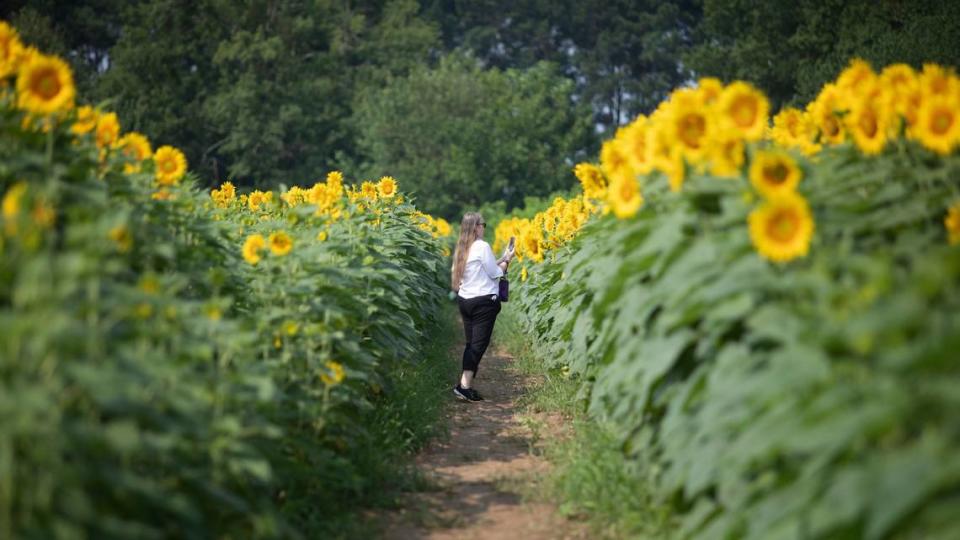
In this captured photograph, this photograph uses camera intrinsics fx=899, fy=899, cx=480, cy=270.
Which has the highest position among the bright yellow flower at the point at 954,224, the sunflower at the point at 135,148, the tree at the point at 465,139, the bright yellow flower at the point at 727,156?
the tree at the point at 465,139

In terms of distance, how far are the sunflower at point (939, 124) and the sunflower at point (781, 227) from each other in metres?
0.88

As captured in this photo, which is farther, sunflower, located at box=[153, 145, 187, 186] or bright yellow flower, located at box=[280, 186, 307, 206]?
bright yellow flower, located at box=[280, 186, 307, 206]

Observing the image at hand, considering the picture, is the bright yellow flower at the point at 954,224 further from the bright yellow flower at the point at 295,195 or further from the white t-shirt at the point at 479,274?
the bright yellow flower at the point at 295,195

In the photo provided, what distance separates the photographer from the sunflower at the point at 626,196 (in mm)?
4496

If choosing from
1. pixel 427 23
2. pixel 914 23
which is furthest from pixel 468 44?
pixel 914 23

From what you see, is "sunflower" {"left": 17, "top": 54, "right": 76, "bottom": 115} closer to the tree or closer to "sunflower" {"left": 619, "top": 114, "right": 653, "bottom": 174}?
"sunflower" {"left": 619, "top": 114, "right": 653, "bottom": 174}

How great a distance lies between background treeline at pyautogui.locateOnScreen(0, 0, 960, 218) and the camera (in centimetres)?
3566

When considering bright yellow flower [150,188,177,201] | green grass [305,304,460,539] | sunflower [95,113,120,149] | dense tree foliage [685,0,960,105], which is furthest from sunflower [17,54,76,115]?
dense tree foliage [685,0,960,105]

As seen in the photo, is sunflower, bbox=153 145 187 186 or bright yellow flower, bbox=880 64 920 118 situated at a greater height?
bright yellow flower, bbox=880 64 920 118

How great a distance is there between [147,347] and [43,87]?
151cm

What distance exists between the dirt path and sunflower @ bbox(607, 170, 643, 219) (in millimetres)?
1720

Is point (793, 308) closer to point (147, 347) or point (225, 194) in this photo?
point (147, 347)

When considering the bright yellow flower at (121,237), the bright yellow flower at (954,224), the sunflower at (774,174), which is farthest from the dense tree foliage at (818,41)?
the bright yellow flower at (121,237)

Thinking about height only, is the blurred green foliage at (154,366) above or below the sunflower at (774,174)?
below
